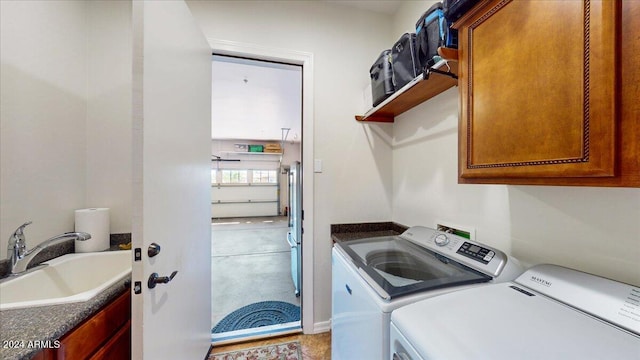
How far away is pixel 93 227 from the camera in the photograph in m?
1.39

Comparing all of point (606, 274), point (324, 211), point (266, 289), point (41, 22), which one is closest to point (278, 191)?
point (266, 289)

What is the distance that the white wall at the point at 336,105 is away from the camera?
1811 millimetres

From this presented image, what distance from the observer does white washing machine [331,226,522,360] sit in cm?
84

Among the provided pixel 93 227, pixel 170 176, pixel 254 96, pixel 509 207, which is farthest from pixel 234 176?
pixel 509 207

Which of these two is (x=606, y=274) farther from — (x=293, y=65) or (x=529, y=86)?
(x=293, y=65)

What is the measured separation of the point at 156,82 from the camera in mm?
945

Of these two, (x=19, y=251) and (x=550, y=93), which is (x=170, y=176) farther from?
(x=550, y=93)

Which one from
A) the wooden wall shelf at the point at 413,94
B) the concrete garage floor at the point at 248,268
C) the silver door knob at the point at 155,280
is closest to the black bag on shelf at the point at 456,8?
the wooden wall shelf at the point at 413,94

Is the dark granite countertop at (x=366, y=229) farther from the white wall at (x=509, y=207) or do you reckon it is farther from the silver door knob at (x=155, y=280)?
the silver door knob at (x=155, y=280)

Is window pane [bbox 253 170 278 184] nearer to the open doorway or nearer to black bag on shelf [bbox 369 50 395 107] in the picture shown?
the open doorway

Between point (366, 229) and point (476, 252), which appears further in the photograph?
point (366, 229)

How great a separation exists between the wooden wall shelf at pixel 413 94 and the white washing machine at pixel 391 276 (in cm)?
87

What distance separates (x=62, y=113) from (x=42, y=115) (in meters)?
0.12

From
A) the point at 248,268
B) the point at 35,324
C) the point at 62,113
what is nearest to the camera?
the point at 35,324
